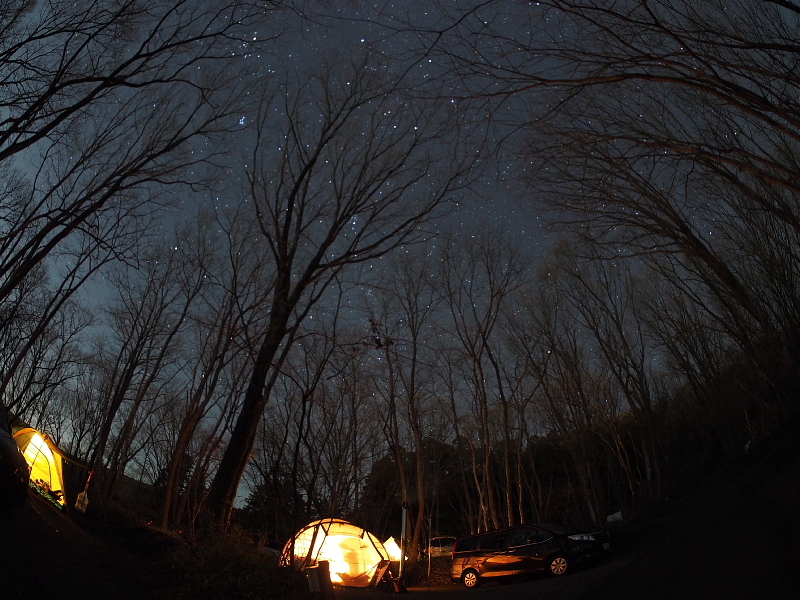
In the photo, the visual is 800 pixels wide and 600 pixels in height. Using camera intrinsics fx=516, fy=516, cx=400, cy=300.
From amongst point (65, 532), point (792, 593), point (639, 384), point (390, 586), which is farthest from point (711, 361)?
point (65, 532)

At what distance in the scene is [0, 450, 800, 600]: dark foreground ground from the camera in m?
5.96

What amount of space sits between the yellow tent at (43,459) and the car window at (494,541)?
10575mm

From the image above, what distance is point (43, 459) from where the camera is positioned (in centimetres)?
1345

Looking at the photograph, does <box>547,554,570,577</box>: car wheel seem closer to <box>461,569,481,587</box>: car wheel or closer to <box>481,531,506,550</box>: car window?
<box>481,531,506,550</box>: car window

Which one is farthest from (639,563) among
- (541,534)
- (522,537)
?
(522,537)

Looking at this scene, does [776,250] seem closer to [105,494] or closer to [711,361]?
[711,361]

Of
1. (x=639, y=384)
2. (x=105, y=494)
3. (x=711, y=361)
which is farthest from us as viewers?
(x=711, y=361)

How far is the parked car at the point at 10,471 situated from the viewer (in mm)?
6832

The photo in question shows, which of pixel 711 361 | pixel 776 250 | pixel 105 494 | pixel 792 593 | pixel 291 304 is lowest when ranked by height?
pixel 792 593

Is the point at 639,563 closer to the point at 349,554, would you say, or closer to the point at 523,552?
the point at 523,552

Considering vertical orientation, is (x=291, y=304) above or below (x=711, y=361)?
below

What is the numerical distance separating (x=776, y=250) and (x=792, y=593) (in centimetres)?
875

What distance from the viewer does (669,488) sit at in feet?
79.3

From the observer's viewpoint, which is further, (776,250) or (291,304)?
(776,250)
